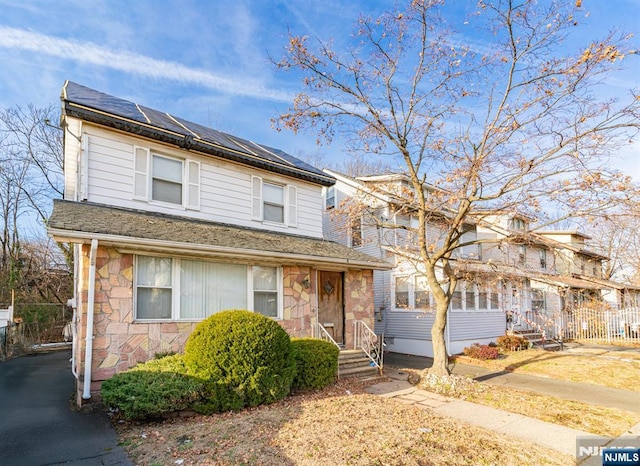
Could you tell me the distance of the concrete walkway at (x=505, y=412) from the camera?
5539 millimetres

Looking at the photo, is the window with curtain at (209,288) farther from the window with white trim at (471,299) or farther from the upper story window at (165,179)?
the window with white trim at (471,299)

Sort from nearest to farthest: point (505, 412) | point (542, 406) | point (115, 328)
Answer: point (505, 412) < point (115, 328) < point (542, 406)

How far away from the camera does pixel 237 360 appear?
6.36m

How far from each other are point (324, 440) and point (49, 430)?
397cm

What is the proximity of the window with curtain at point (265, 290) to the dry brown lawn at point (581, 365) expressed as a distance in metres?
7.21

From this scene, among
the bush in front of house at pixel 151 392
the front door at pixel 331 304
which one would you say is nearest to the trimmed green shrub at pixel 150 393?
the bush in front of house at pixel 151 392

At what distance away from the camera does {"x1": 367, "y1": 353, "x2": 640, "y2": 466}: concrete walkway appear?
5.54 metres

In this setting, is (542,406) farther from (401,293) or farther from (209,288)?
(401,293)

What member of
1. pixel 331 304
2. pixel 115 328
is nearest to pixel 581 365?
pixel 331 304

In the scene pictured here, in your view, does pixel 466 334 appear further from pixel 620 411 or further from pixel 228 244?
pixel 228 244

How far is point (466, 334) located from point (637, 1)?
10.9m

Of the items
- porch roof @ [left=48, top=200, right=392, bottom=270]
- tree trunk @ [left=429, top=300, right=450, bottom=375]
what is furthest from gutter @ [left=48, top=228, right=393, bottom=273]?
tree trunk @ [left=429, top=300, right=450, bottom=375]

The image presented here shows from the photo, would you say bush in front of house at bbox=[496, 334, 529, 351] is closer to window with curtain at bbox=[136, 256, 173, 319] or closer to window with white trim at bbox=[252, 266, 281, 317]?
window with white trim at bbox=[252, 266, 281, 317]

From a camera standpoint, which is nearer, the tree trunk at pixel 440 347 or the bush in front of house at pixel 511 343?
the tree trunk at pixel 440 347
